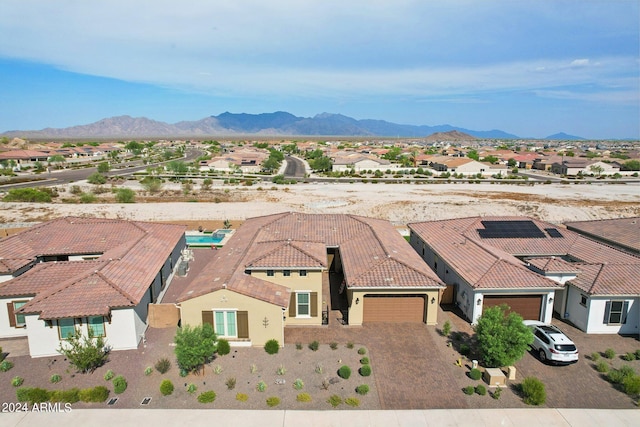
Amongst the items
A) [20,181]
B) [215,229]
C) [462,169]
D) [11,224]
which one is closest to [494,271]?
[215,229]

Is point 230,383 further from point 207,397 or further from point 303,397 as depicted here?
point 303,397

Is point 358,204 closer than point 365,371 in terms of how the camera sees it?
No

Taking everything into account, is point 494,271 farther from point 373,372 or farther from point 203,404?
point 203,404

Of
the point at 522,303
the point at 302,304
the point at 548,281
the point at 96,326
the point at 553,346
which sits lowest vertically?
the point at 553,346

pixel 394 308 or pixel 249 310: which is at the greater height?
pixel 249 310

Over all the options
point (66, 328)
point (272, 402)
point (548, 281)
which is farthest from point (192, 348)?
point (548, 281)
